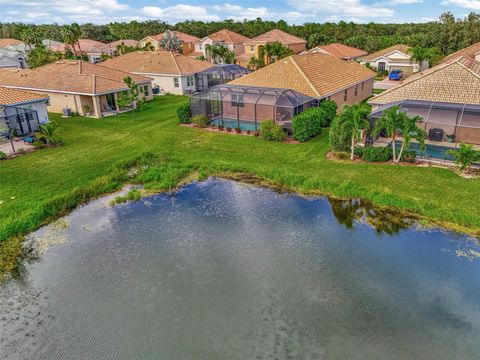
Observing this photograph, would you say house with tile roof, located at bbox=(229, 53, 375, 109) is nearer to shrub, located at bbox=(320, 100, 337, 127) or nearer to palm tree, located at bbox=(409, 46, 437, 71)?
shrub, located at bbox=(320, 100, 337, 127)

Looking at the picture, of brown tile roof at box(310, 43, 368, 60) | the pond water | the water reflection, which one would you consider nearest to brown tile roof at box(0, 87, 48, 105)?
the pond water

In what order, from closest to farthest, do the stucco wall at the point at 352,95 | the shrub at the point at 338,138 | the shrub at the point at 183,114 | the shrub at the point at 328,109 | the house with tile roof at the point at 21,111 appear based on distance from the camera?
the shrub at the point at 338,138
the house with tile roof at the point at 21,111
the shrub at the point at 328,109
the shrub at the point at 183,114
the stucco wall at the point at 352,95

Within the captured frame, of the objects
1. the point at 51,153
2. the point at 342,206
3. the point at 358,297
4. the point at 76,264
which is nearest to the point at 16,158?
the point at 51,153

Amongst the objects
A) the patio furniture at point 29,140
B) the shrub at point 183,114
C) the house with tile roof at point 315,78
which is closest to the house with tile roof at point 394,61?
the house with tile roof at point 315,78

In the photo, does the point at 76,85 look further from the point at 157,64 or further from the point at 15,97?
the point at 157,64

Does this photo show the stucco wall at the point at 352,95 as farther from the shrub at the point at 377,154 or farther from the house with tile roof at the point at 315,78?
the shrub at the point at 377,154

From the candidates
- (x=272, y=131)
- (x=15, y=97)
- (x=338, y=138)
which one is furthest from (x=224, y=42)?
(x=338, y=138)
